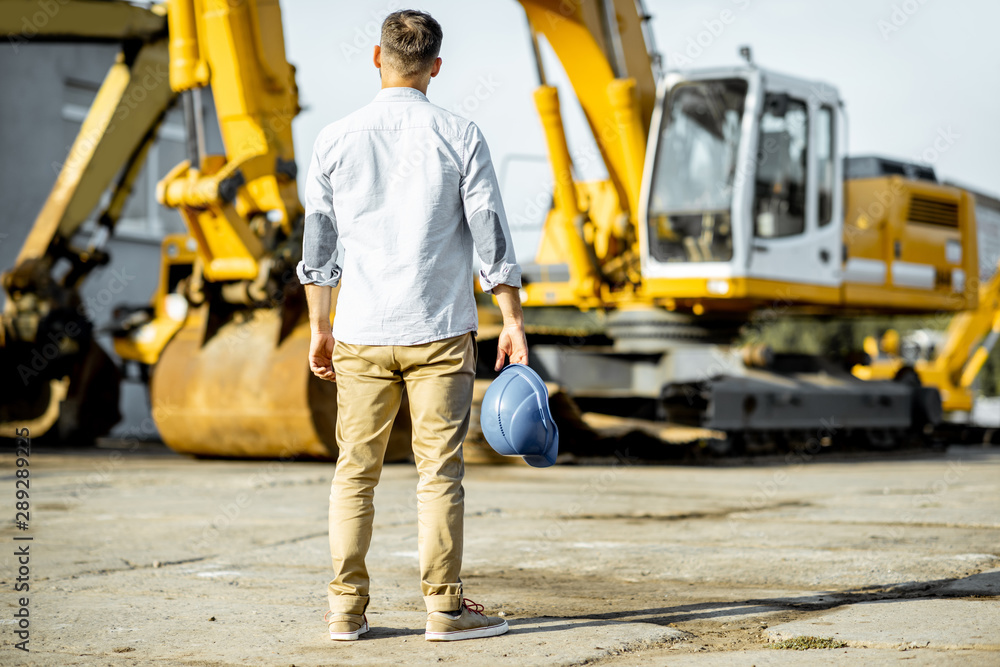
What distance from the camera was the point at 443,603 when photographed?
2.89 metres

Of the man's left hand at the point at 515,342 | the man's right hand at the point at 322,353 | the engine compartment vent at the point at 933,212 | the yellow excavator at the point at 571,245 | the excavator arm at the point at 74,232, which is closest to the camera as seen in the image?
the man's left hand at the point at 515,342

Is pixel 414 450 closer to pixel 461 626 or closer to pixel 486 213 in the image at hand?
pixel 461 626

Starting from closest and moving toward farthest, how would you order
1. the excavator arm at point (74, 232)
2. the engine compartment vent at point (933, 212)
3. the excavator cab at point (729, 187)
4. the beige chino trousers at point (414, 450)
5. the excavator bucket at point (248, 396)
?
1. the beige chino trousers at point (414, 450)
2. the excavator bucket at point (248, 396)
3. the excavator cab at point (729, 187)
4. the excavator arm at point (74, 232)
5. the engine compartment vent at point (933, 212)

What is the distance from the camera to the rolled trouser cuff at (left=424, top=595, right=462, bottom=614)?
2.89m

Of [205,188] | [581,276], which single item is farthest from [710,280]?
[205,188]

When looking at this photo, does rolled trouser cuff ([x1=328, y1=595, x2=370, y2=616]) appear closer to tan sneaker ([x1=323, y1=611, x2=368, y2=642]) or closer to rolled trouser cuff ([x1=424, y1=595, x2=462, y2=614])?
tan sneaker ([x1=323, y1=611, x2=368, y2=642])

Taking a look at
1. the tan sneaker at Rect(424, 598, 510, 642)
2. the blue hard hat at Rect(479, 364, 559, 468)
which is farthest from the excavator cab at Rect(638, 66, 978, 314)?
the tan sneaker at Rect(424, 598, 510, 642)

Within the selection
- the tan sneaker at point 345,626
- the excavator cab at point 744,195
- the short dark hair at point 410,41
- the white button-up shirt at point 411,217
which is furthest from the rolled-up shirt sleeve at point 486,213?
the excavator cab at point 744,195

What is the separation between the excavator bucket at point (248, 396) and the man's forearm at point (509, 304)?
538 cm

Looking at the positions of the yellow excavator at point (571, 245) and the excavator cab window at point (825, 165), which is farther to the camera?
the excavator cab window at point (825, 165)

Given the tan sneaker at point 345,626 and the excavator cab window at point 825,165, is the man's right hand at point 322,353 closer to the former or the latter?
the tan sneaker at point 345,626

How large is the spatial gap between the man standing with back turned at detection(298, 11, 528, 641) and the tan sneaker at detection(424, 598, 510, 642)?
3 centimetres

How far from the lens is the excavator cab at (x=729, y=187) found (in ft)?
32.8

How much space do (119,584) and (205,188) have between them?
537 cm
